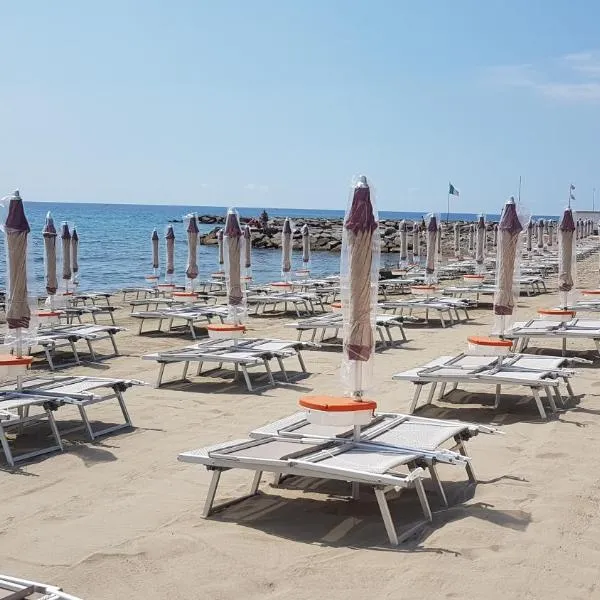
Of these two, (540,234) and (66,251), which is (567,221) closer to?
(66,251)

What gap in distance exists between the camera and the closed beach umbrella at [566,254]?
11734mm

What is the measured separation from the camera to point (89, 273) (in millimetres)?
35250

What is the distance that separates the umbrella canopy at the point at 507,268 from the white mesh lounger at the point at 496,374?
0.46m

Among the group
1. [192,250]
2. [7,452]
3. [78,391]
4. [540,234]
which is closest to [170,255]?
[192,250]

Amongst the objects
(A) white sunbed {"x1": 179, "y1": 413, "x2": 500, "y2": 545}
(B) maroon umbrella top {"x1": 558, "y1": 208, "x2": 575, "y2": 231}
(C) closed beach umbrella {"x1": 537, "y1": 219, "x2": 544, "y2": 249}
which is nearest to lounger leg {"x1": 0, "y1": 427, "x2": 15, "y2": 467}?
(A) white sunbed {"x1": 179, "y1": 413, "x2": 500, "y2": 545}

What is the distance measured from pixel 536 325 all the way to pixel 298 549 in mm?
7382

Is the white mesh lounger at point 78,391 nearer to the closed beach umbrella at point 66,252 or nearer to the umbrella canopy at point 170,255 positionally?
the closed beach umbrella at point 66,252

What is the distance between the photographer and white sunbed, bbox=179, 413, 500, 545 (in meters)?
4.80

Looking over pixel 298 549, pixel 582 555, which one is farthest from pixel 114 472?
pixel 582 555

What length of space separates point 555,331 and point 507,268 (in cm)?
214

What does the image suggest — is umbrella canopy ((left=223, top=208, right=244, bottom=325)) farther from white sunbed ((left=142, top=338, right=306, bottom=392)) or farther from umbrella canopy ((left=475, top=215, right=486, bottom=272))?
umbrella canopy ((left=475, top=215, right=486, bottom=272))

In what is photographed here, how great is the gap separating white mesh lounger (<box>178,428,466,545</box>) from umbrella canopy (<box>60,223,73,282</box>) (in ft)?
38.7

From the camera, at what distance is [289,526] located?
5023 millimetres

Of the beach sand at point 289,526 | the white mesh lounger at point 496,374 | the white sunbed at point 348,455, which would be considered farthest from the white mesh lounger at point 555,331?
the white sunbed at point 348,455
